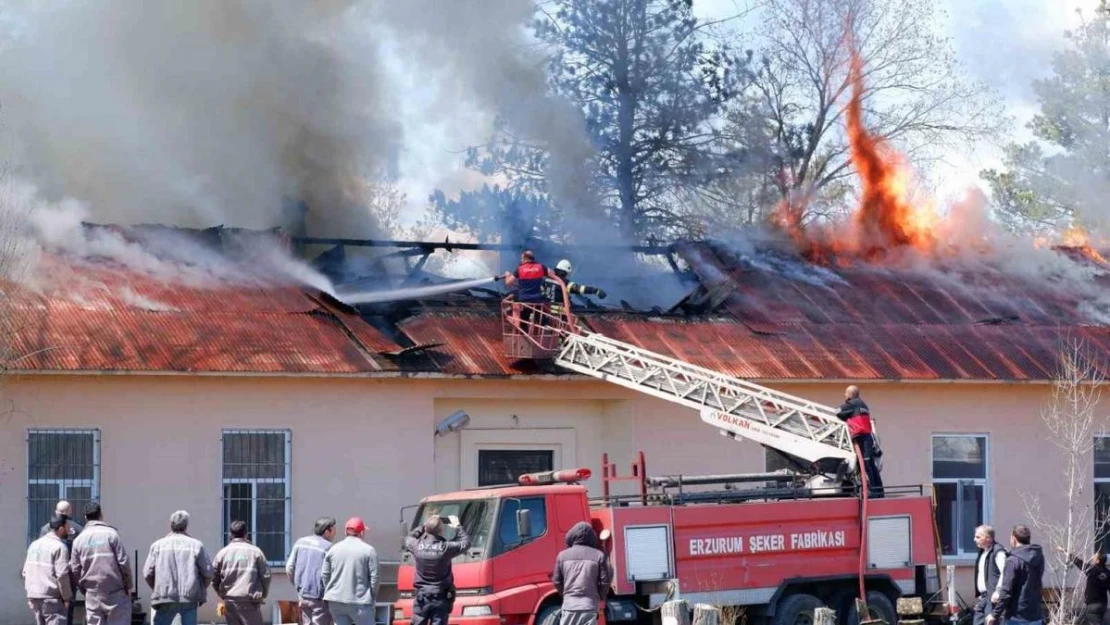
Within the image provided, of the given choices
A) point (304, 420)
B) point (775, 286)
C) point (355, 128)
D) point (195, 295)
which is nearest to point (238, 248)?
point (195, 295)

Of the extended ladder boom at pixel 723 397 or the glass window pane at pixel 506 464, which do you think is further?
the glass window pane at pixel 506 464

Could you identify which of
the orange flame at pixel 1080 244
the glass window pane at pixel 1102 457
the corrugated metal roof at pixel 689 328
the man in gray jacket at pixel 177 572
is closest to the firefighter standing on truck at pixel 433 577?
the man in gray jacket at pixel 177 572

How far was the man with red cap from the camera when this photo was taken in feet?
46.3

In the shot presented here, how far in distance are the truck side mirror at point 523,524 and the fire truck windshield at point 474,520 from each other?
0.26 metres

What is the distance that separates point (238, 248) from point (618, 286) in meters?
5.98

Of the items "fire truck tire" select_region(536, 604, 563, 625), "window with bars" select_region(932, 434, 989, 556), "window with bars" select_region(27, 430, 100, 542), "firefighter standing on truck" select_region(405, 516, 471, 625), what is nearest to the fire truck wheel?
"fire truck tire" select_region(536, 604, 563, 625)

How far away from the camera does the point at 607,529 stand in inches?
635

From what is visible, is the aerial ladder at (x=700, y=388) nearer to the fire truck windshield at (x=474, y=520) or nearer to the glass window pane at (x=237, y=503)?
the glass window pane at (x=237, y=503)

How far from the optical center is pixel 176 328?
65.3 ft

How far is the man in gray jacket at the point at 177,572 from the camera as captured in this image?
13.7 m

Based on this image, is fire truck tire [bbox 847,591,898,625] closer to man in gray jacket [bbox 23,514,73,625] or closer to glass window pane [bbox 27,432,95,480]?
man in gray jacket [bbox 23,514,73,625]

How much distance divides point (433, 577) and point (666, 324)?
940cm

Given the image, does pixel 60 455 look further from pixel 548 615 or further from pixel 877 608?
pixel 877 608

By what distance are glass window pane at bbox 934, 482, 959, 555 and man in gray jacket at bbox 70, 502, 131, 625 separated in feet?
42.4
